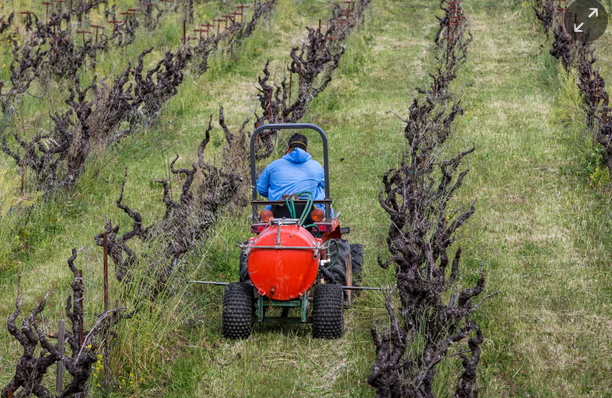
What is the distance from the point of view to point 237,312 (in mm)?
5953

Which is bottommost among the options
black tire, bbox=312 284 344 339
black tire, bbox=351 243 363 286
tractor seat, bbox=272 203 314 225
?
black tire, bbox=312 284 344 339

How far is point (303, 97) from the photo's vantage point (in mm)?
12781

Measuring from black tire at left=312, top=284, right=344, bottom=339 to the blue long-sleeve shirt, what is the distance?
105cm

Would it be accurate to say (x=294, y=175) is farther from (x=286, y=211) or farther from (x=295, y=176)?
(x=286, y=211)

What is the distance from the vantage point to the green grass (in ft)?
18.0

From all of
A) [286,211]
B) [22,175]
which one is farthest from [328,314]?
[22,175]

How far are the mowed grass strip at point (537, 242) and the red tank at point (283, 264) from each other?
142cm

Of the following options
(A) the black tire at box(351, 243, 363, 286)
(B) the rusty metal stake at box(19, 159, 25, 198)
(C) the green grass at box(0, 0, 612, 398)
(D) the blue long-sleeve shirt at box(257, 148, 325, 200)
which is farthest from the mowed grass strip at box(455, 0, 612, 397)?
(B) the rusty metal stake at box(19, 159, 25, 198)

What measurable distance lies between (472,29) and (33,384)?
17854 mm

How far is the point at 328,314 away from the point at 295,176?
134 cm

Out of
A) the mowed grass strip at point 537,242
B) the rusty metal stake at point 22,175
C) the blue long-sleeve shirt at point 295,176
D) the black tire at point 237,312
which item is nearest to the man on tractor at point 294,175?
the blue long-sleeve shirt at point 295,176

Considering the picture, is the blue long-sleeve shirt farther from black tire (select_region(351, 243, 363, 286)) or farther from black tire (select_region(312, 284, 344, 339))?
black tire (select_region(312, 284, 344, 339))

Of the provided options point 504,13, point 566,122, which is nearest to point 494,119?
point 566,122

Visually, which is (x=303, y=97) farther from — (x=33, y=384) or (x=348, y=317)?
(x=33, y=384)
